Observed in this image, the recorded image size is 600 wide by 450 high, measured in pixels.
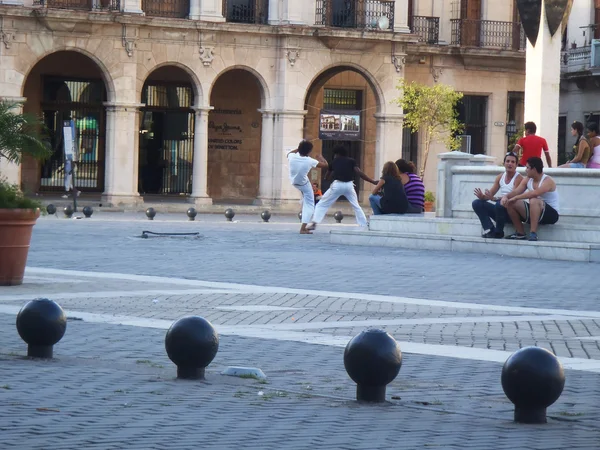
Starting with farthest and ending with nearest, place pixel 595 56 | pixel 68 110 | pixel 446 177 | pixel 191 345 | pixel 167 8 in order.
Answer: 1. pixel 595 56
2. pixel 68 110
3. pixel 167 8
4. pixel 446 177
5. pixel 191 345

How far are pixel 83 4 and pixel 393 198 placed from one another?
1650cm

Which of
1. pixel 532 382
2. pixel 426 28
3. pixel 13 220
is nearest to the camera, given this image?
pixel 532 382

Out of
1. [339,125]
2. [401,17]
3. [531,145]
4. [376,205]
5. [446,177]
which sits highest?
[401,17]

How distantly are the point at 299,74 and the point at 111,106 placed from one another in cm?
561

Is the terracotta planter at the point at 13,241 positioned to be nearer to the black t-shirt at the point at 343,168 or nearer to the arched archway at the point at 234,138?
the black t-shirt at the point at 343,168

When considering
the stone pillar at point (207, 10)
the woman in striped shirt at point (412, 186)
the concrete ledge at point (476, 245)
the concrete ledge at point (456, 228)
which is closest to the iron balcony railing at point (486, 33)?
the stone pillar at point (207, 10)

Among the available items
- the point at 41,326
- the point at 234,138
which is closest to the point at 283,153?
the point at 234,138

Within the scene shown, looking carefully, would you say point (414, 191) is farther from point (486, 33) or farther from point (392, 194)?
point (486, 33)

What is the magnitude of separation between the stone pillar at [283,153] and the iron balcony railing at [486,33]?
7178 mm

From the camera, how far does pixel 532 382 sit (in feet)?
22.3

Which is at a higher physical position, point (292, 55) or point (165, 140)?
point (292, 55)

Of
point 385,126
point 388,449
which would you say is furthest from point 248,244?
point 385,126

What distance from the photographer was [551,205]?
2042 cm

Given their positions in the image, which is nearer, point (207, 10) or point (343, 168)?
point (343, 168)
